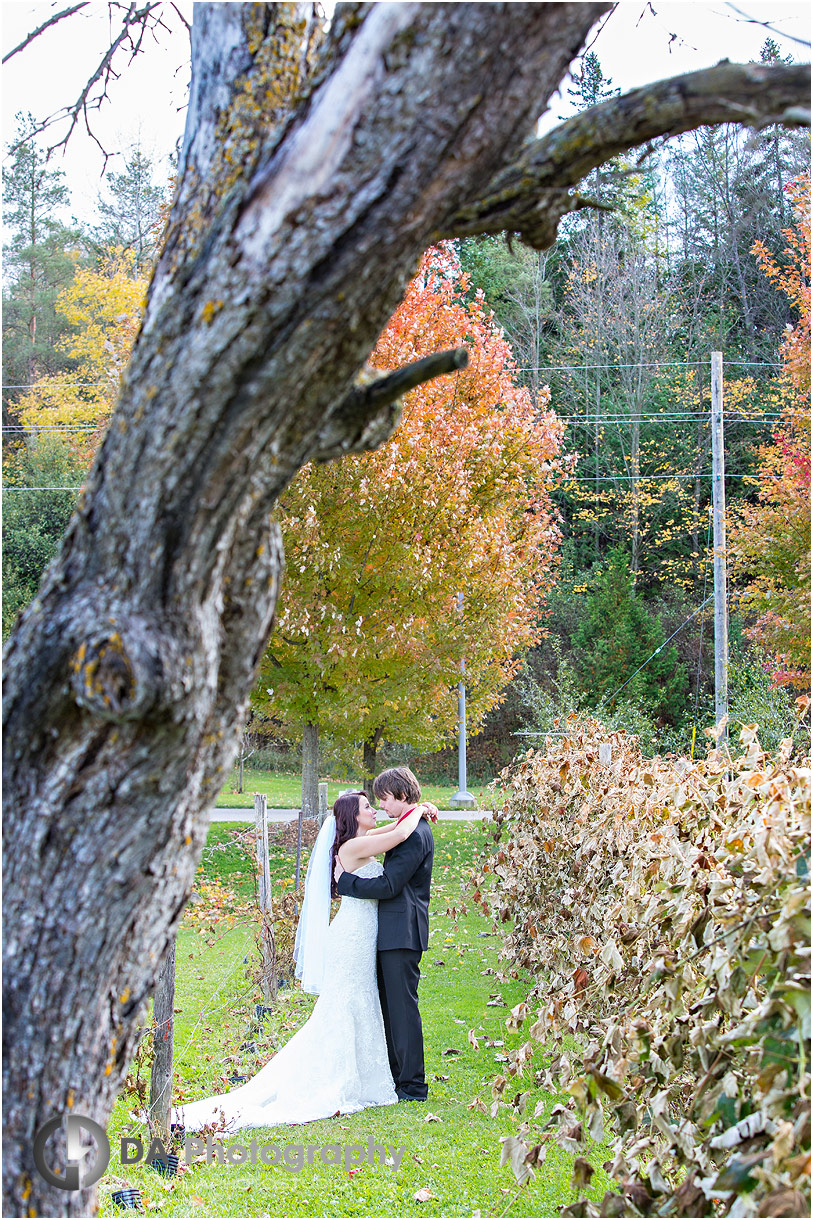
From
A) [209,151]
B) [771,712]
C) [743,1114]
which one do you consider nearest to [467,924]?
[771,712]

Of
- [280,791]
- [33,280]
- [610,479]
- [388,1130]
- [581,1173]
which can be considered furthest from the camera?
[33,280]

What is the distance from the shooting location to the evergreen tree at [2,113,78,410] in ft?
107

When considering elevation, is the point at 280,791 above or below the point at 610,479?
below

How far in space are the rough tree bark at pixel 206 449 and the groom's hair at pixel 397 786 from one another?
3.90 meters

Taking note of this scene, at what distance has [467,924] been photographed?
1087 cm

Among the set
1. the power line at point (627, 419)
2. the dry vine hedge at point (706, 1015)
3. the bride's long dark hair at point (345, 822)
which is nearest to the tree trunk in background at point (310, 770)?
the bride's long dark hair at point (345, 822)

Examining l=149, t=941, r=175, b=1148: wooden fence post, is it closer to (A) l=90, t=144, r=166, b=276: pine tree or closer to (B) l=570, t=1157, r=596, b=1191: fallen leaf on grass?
(B) l=570, t=1157, r=596, b=1191: fallen leaf on grass

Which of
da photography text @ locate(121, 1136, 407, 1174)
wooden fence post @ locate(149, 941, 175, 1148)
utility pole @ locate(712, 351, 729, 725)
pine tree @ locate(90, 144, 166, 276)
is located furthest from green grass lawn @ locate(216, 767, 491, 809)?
pine tree @ locate(90, 144, 166, 276)

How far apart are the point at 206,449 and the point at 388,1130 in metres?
4.41

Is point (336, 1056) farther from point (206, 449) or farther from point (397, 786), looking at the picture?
point (206, 449)

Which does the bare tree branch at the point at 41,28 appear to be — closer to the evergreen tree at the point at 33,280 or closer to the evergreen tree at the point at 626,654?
the evergreen tree at the point at 626,654

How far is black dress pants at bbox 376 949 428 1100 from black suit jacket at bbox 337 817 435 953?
3.4 inches

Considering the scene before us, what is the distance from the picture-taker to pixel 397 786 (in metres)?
5.73

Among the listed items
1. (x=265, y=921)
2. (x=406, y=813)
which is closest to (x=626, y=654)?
(x=265, y=921)
